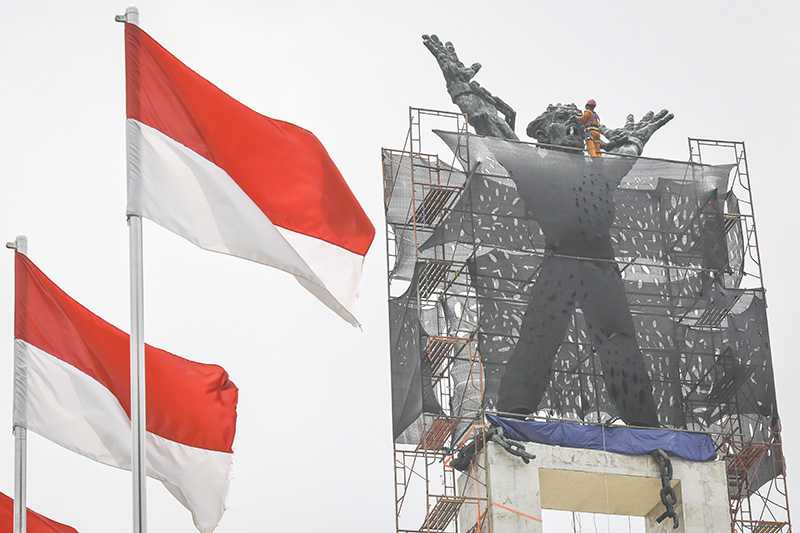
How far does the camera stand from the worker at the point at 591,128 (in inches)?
1683

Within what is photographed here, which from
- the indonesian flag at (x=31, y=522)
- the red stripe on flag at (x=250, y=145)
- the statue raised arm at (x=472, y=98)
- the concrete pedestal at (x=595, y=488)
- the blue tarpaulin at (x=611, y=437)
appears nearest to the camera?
the red stripe on flag at (x=250, y=145)

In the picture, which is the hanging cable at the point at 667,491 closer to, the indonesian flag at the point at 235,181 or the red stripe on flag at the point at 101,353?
the red stripe on flag at the point at 101,353

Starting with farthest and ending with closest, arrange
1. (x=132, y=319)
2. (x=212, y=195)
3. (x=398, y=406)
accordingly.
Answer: (x=398, y=406) < (x=212, y=195) < (x=132, y=319)

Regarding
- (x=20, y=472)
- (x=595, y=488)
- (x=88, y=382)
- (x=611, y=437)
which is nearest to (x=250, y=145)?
(x=88, y=382)

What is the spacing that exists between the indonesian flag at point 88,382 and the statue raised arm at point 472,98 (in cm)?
1944

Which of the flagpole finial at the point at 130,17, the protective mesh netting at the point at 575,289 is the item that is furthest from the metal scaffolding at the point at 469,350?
the flagpole finial at the point at 130,17

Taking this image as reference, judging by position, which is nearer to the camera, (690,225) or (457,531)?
(457,531)

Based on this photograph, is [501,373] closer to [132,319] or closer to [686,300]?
[686,300]

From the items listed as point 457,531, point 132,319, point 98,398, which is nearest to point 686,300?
point 457,531

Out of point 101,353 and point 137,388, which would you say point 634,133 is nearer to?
point 101,353

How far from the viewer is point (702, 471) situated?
129ft

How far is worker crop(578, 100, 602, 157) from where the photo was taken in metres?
42.8

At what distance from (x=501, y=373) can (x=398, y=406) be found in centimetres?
239

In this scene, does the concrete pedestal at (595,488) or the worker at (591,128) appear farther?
the worker at (591,128)
